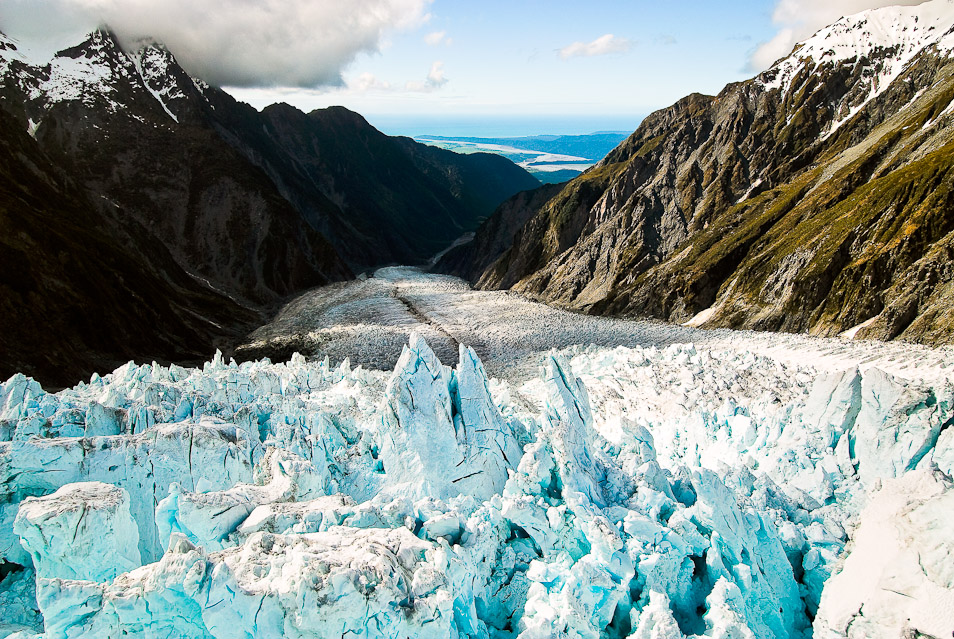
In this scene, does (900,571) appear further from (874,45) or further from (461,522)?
(874,45)

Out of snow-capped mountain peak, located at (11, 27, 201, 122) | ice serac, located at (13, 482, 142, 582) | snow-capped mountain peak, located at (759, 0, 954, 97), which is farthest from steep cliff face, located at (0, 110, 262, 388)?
snow-capped mountain peak, located at (759, 0, 954, 97)

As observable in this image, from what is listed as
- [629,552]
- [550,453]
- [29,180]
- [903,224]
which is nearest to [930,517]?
[629,552]

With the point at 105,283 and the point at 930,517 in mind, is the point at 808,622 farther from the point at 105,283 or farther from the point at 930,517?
the point at 105,283

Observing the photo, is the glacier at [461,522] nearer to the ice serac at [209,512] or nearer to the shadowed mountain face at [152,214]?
the ice serac at [209,512]

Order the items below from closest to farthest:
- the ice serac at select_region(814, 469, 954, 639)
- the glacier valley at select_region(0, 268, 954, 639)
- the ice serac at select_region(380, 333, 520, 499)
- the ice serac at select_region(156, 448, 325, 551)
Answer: the ice serac at select_region(814, 469, 954, 639) → the glacier valley at select_region(0, 268, 954, 639) → the ice serac at select_region(156, 448, 325, 551) → the ice serac at select_region(380, 333, 520, 499)

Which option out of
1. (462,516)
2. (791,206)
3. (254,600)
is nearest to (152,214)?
(791,206)

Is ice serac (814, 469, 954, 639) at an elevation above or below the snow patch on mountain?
below

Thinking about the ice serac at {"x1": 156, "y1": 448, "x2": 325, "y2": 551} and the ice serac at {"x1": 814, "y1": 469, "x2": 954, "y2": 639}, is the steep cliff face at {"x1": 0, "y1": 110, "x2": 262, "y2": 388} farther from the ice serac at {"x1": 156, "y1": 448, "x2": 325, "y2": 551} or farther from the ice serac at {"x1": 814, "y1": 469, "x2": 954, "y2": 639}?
the ice serac at {"x1": 814, "y1": 469, "x2": 954, "y2": 639}
